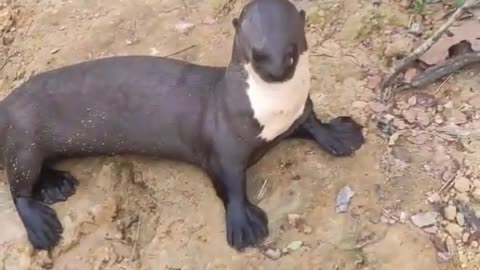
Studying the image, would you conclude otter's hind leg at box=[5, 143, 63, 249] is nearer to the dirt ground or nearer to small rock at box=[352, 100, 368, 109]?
the dirt ground

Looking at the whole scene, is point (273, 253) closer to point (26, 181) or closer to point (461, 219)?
point (461, 219)

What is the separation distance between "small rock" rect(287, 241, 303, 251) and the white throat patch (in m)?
0.32

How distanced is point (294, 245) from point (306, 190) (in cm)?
19

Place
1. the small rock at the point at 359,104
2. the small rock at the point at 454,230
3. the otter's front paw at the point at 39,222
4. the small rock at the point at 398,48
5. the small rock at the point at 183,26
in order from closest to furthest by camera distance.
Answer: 1. the small rock at the point at 454,230
2. the otter's front paw at the point at 39,222
3. the small rock at the point at 359,104
4. the small rock at the point at 398,48
5. the small rock at the point at 183,26

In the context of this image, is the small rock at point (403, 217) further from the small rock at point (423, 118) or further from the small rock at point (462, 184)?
the small rock at point (423, 118)

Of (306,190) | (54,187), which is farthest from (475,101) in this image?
(54,187)

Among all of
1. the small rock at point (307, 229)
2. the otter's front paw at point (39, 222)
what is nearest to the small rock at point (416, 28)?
the small rock at point (307, 229)

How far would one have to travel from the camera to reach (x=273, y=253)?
3025 millimetres

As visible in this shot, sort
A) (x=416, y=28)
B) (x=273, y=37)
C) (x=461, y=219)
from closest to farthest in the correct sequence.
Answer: (x=273, y=37), (x=461, y=219), (x=416, y=28)

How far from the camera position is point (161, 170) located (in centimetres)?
332

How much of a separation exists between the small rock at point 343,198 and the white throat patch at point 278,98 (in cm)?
27

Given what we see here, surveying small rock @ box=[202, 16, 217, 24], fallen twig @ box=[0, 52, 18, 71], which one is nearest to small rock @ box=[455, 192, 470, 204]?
small rock @ box=[202, 16, 217, 24]

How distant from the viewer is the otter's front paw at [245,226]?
305 centimetres

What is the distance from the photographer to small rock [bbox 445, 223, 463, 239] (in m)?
2.99
